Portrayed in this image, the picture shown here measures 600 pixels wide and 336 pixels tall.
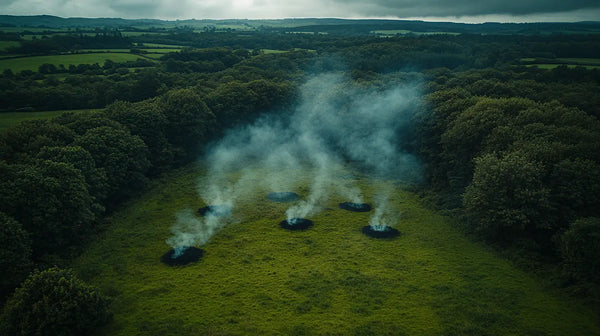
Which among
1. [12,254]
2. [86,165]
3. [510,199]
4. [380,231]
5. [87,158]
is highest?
[87,158]

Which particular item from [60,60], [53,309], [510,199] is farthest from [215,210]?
[60,60]

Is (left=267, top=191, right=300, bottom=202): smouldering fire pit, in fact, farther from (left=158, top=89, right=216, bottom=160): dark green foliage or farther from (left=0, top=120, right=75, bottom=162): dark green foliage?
(left=0, top=120, right=75, bottom=162): dark green foliage

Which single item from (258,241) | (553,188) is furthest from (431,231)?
(258,241)

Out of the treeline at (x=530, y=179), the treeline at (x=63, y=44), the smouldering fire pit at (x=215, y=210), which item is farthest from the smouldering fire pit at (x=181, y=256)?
the treeline at (x=63, y=44)

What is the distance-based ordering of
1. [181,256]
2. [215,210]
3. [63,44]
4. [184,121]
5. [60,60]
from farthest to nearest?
1. [63,44]
2. [60,60]
3. [184,121]
4. [215,210]
5. [181,256]

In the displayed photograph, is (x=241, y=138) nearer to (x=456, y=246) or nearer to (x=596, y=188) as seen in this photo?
(x=456, y=246)

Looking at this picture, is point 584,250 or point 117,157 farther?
point 117,157

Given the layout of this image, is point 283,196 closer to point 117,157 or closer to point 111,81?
point 117,157
